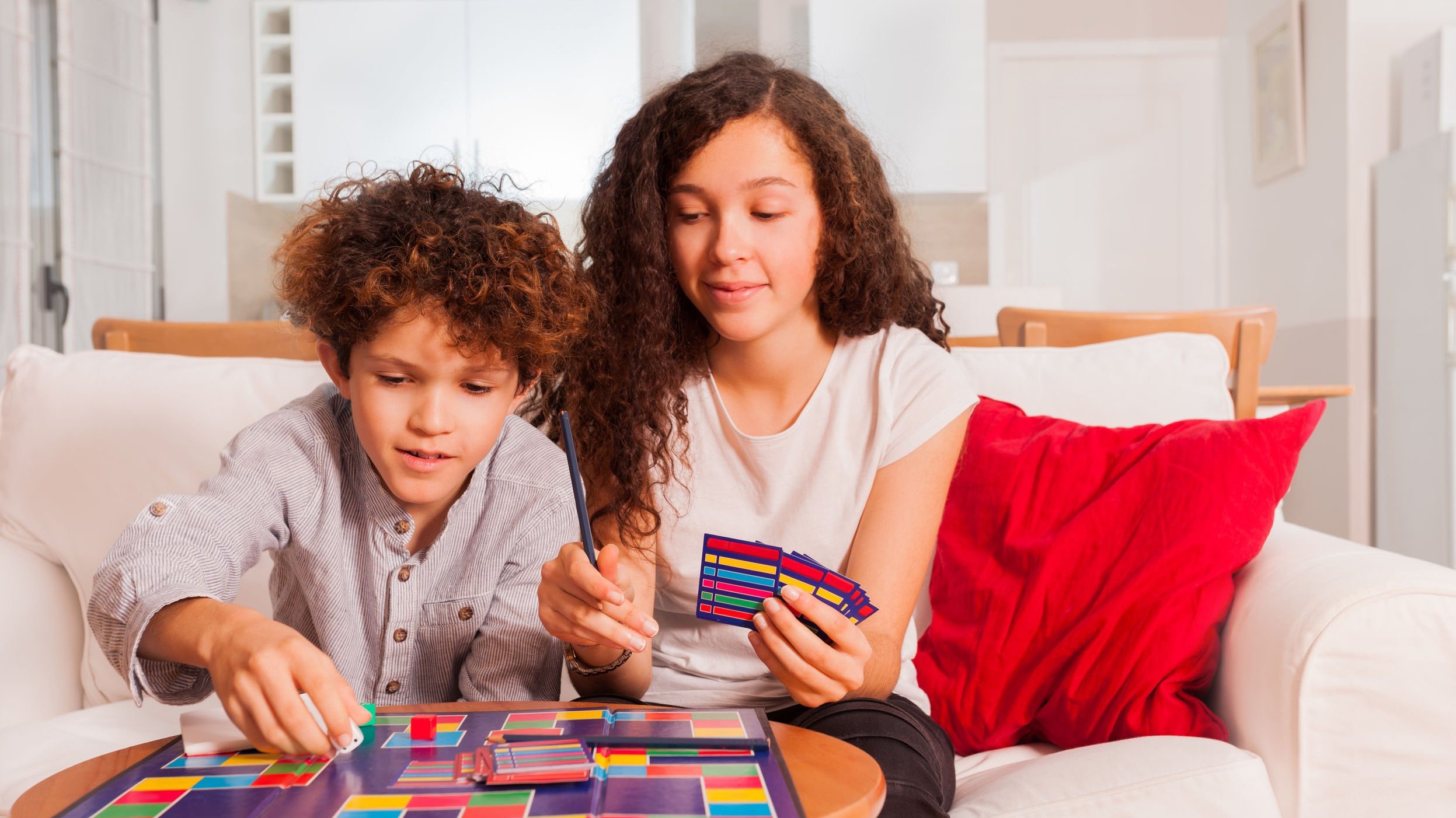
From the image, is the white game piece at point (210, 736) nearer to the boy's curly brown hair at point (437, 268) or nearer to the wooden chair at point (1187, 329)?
the boy's curly brown hair at point (437, 268)

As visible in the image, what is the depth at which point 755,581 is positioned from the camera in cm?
89

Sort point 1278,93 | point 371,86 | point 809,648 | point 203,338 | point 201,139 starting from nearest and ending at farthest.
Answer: point 809,648 < point 203,338 < point 371,86 < point 1278,93 < point 201,139

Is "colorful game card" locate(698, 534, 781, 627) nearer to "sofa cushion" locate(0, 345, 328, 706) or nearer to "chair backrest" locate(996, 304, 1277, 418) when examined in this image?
"sofa cushion" locate(0, 345, 328, 706)

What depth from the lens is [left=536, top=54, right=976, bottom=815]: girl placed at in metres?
1.17

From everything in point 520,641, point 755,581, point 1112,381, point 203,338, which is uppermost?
point 203,338

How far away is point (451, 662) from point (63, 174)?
3.90m

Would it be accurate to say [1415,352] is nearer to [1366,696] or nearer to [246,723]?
[1366,696]

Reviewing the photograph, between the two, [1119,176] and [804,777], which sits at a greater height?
[1119,176]

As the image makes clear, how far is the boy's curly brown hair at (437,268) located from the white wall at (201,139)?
4.18 m

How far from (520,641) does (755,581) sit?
0.36 metres

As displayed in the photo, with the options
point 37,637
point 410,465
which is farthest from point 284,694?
point 37,637

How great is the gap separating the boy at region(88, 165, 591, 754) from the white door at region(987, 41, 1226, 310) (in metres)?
4.65

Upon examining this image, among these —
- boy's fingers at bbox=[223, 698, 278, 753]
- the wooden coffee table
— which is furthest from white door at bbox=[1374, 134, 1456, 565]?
boy's fingers at bbox=[223, 698, 278, 753]

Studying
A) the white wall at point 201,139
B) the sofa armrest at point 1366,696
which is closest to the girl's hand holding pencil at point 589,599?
the sofa armrest at point 1366,696
